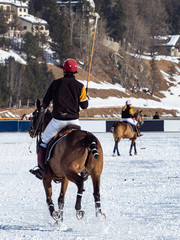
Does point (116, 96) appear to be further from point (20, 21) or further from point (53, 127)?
point (53, 127)

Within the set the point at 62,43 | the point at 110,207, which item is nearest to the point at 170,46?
the point at 62,43

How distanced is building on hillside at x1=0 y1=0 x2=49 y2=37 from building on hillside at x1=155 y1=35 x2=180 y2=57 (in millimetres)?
37533

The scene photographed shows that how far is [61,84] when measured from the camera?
24.0 ft

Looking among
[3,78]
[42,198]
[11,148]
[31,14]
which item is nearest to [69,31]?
[31,14]

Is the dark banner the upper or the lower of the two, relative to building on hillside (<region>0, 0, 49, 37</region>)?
lower

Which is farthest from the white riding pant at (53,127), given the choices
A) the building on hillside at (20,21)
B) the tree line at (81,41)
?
the building on hillside at (20,21)

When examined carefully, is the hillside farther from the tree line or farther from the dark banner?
the dark banner

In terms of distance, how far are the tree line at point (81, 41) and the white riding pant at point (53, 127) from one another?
5604cm

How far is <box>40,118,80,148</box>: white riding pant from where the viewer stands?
289 inches

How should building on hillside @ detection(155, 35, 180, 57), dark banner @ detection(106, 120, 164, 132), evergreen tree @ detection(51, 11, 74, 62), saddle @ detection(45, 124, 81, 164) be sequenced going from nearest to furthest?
1. saddle @ detection(45, 124, 81, 164)
2. dark banner @ detection(106, 120, 164, 132)
3. evergreen tree @ detection(51, 11, 74, 62)
4. building on hillside @ detection(155, 35, 180, 57)

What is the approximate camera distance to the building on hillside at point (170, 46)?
132000 millimetres

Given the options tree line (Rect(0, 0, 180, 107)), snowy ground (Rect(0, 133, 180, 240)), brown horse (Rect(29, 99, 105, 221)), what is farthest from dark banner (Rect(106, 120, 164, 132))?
brown horse (Rect(29, 99, 105, 221))

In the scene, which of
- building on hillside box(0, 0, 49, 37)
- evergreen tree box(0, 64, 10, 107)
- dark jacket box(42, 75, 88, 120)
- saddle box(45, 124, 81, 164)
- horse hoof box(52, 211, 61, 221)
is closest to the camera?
horse hoof box(52, 211, 61, 221)

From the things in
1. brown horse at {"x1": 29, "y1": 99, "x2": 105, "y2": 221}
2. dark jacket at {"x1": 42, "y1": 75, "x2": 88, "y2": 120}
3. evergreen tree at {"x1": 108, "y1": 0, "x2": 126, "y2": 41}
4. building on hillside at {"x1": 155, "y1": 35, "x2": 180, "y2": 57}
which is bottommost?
building on hillside at {"x1": 155, "y1": 35, "x2": 180, "y2": 57}
